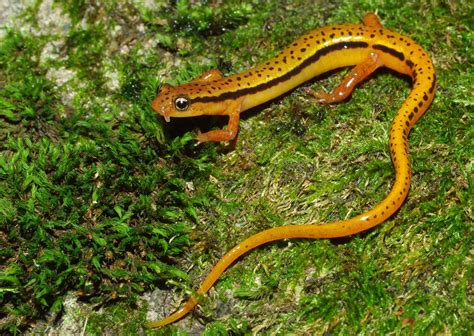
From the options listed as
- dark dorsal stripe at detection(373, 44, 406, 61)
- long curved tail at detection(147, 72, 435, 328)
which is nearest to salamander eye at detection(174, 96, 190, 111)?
long curved tail at detection(147, 72, 435, 328)

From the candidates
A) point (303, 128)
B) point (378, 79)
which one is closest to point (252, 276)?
point (303, 128)

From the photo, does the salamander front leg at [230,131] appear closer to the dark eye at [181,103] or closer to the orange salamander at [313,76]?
the orange salamander at [313,76]

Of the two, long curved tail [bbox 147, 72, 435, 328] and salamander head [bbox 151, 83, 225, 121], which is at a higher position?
salamander head [bbox 151, 83, 225, 121]

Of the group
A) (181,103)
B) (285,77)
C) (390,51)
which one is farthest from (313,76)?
(181,103)

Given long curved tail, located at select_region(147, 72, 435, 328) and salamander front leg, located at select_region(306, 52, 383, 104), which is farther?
salamander front leg, located at select_region(306, 52, 383, 104)

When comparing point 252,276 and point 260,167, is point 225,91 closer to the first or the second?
point 260,167

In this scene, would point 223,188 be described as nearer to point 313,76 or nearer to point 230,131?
point 230,131

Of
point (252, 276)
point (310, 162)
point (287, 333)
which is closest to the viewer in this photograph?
point (287, 333)

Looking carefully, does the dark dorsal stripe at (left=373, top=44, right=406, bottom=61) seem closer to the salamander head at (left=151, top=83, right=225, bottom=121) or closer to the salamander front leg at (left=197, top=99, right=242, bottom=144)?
the salamander front leg at (left=197, top=99, right=242, bottom=144)
